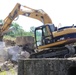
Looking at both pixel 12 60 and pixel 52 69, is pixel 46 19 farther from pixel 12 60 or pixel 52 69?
pixel 52 69

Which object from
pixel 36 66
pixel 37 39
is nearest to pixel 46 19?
pixel 37 39

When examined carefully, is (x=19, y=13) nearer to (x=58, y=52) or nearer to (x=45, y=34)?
(x=45, y=34)

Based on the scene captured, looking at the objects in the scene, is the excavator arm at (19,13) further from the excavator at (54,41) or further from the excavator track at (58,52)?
the excavator track at (58,52)

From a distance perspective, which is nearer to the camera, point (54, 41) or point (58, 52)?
point (58, 52)

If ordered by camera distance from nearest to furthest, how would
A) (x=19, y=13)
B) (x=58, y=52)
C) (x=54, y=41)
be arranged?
(x=58, y=52) → (x=54, y=41) → (x=19, y=13)

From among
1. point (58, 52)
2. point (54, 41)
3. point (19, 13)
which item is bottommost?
point (58, 52)

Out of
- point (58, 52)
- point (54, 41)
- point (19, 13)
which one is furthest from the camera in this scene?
point (19, 13)

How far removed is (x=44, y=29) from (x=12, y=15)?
7.67 meters

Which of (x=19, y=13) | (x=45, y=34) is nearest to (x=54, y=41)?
(x=45, y=34)

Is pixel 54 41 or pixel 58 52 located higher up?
pixel 54 41

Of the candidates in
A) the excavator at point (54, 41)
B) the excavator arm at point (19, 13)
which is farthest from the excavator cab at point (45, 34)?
the excavator arm at point (19, 13)

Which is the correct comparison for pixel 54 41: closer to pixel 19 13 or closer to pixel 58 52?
pixel 58 52

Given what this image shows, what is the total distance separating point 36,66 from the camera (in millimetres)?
6738

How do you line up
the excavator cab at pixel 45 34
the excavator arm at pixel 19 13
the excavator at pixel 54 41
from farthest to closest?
the excavator arm at pixel 19 13 → the excavator cab at pixel 45 34 → the excavator at pixel 54 41
